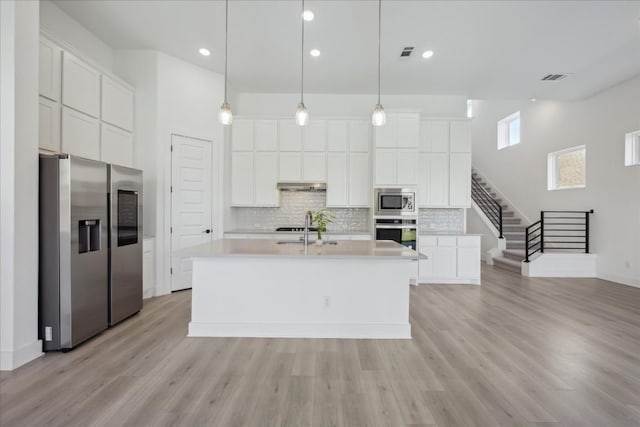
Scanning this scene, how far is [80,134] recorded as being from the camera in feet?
11.4

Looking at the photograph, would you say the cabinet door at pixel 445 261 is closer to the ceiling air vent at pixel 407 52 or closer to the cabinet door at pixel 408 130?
the cabinet door at pixel 408 130

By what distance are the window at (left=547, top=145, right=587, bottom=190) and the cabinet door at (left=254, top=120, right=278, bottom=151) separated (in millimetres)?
6119

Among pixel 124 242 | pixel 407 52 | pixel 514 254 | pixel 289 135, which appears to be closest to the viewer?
pixel 124 242

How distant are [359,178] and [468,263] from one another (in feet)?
7.83

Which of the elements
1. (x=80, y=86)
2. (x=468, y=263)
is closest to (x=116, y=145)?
(x=80, y=86)

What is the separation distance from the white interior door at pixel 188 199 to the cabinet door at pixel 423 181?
3635 mm

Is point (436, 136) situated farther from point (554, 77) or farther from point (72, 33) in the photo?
point (72, 33)

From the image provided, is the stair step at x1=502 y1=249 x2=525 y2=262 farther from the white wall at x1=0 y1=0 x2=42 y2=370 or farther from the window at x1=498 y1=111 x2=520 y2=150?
the white wall at x1=0 y1=0 x2=42 y2=370

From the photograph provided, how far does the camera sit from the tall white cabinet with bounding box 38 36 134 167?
308cm

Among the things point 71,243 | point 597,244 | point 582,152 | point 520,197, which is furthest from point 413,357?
point 520,197

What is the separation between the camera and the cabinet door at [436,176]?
560cm

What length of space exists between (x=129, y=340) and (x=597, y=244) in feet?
25.2

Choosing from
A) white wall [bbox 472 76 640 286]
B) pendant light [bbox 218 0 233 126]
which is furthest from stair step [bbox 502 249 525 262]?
pendant light [bbox 218 0 233 126]

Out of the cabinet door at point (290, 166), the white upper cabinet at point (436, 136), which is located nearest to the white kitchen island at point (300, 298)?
the cabinet door at point (290, 166)
